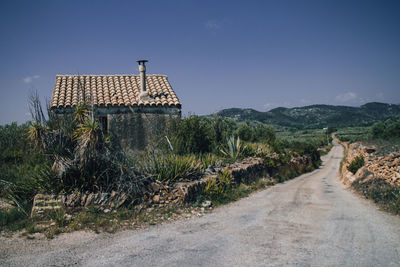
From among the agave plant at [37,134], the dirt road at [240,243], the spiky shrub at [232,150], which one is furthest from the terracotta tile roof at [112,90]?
the dirt road at [240,243]

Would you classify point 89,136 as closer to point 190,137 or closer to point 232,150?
point 190,137

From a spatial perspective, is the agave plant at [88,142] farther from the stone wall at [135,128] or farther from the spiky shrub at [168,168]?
the stone wall at [135,128]

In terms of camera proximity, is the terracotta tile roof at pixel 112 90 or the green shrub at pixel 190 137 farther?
the terracotta tile roof at pixel 112 90

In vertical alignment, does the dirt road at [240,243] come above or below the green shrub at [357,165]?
below

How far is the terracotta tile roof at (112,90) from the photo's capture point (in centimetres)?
1123

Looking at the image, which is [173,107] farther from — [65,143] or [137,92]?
[65,143]

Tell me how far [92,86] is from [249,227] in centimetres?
1050

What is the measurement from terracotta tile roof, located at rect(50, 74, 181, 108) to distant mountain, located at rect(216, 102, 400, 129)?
81.6 metres

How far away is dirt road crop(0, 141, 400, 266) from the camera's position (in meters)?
4.02

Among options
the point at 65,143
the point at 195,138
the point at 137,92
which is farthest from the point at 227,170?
the point at 137,92

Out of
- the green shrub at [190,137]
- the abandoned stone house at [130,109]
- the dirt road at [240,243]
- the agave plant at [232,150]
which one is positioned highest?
the abandoned stone house at [130,109]

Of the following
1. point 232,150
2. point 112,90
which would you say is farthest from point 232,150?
point 112,90

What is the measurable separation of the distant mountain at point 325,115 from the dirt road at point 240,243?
290ft

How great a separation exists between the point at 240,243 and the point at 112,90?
1002 cm
